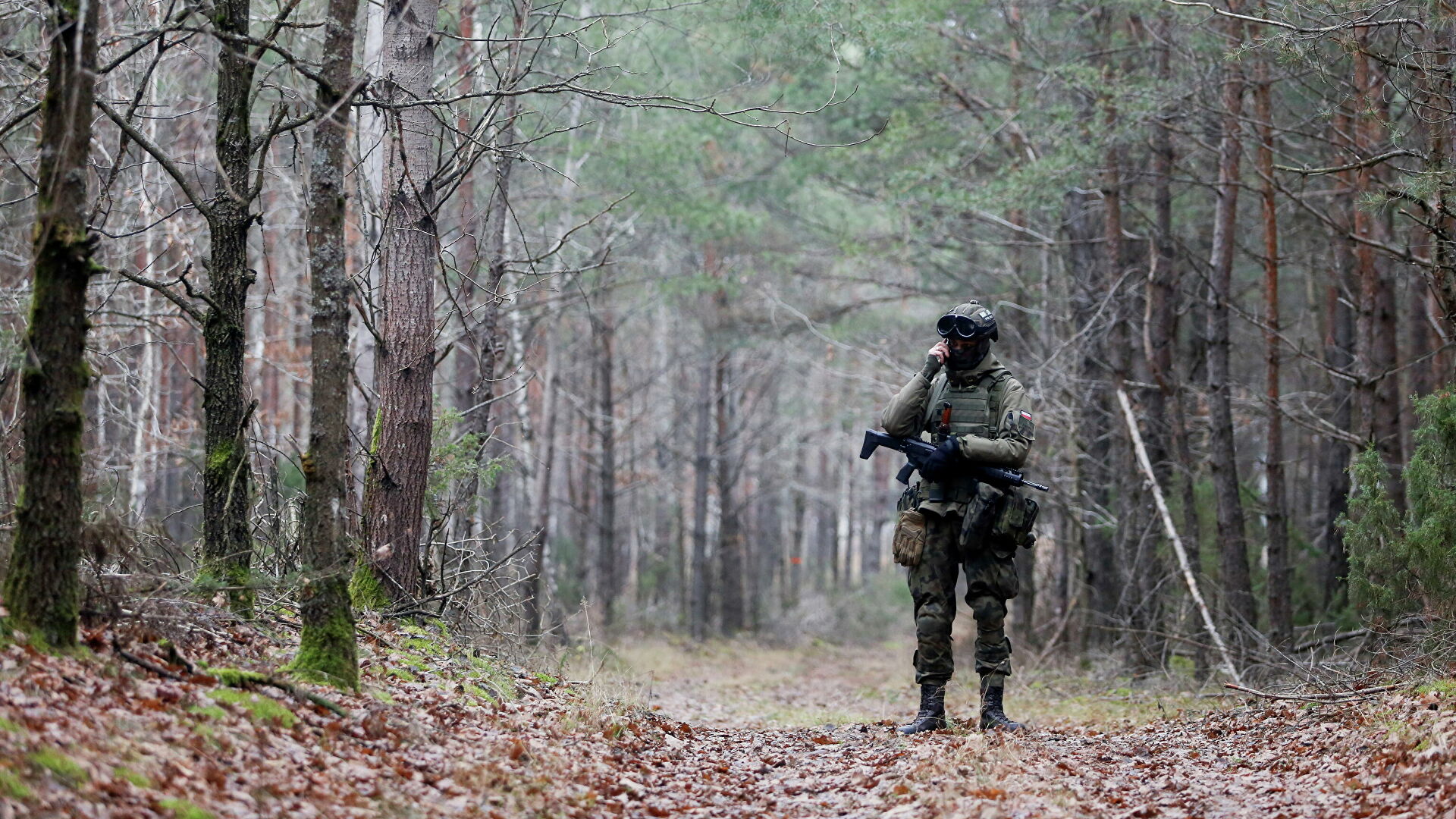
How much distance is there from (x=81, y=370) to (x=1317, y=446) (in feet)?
57.7

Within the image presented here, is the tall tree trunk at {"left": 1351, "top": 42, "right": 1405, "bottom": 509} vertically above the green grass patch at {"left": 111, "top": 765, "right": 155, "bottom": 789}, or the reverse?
the tall tree trunk at {"left": 1351, "top": 42, "right": 1405, "bottom": 509}

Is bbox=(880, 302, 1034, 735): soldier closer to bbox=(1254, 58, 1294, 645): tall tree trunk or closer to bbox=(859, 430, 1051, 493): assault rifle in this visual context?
bbox=(859, 430, 1051, 493): assault rifle

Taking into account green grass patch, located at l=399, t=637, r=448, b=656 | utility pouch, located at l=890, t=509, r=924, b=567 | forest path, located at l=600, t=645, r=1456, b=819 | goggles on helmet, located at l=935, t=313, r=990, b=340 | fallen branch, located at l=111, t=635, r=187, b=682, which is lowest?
forest path, located at l=600, t=645, r=1456, b=819

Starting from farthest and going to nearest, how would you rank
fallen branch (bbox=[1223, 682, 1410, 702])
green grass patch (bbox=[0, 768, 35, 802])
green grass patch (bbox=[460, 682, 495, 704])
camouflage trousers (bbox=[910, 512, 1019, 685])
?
camouflage trousers (bbox=[910, 512, 1019, 685]) → fallen branch (bbox=[1223, 682, 1410, 702]) → green grass patch (bbox=[460, 682, 495, 704]) → green grass patch (bbox=[0, 768, 35, 802])

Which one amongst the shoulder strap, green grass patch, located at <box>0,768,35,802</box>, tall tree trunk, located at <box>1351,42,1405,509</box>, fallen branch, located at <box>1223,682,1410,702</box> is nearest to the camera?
green grass patch, located at <box>0,768,35,802</box>

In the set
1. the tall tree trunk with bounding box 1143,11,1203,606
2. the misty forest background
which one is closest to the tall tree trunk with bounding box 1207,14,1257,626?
the misty forest background

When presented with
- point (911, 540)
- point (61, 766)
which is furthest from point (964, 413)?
point (61, 766)

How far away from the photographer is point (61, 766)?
361cm

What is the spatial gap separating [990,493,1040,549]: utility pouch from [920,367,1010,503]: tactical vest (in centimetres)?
25

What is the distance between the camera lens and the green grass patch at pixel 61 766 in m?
3.57

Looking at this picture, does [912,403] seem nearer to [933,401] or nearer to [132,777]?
[933,401]

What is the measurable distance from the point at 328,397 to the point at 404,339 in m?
2.52

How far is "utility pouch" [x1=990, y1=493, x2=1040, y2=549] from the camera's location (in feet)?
24.4

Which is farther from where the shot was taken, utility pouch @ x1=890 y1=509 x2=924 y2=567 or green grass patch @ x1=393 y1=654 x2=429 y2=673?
utility pouch @ x1=890 y1=509 x2=924 y2=567
